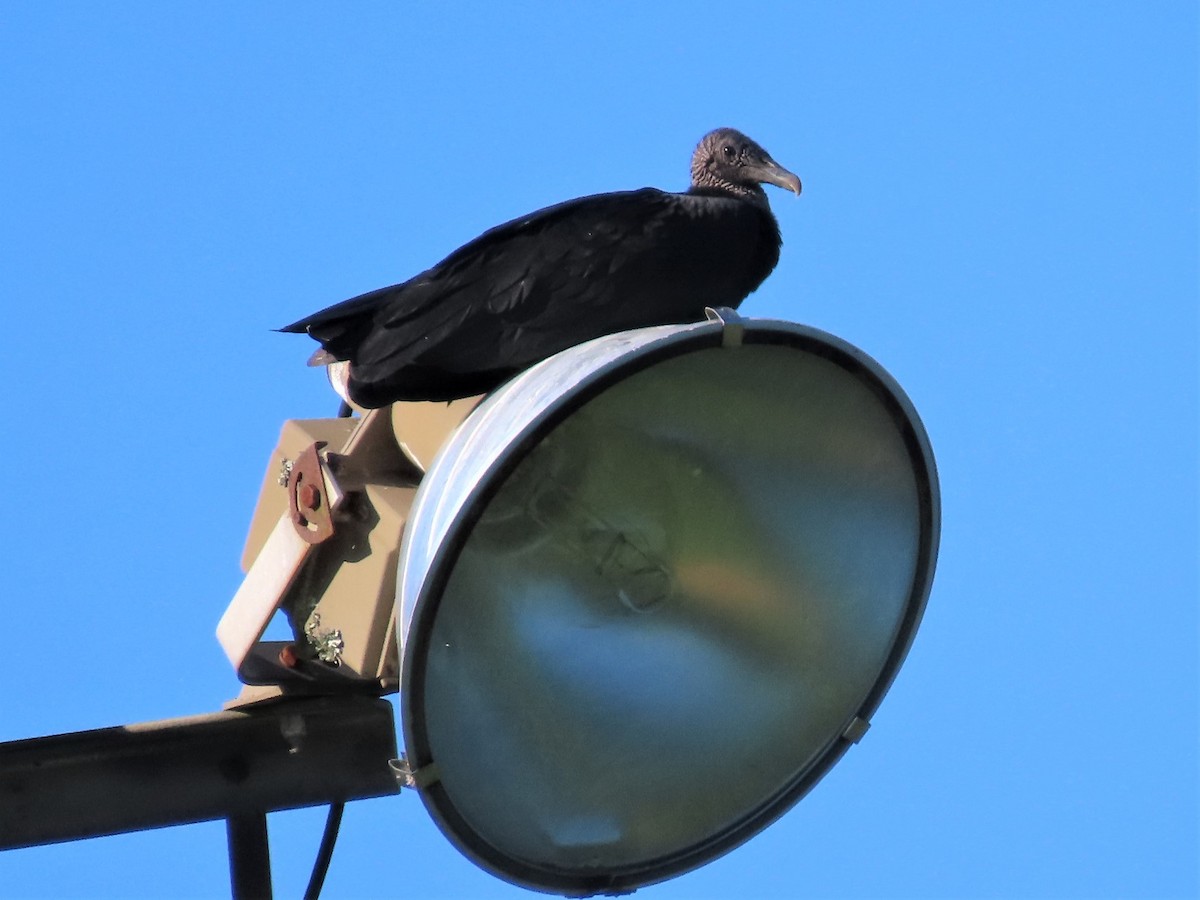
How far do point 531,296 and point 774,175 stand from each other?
1.37 meters

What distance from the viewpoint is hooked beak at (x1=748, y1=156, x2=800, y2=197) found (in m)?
3.94

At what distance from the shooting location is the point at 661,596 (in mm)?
2182

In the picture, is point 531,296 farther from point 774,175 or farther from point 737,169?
point 737,169

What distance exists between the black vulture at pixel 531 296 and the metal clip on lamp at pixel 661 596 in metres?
0.65

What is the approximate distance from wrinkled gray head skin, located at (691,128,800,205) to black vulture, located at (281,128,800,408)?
2.52ft

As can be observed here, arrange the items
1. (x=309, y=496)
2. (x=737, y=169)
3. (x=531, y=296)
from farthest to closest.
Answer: (x=737, y=169), (x=531, y=296), (x=309, y=496)

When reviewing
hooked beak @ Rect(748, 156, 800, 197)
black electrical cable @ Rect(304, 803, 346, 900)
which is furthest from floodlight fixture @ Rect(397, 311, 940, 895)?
hooked beak @ Rect(748, 156, 800, 197)

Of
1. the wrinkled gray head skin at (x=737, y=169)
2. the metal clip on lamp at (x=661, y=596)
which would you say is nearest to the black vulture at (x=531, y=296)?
the metal clip on lamp at (x=661, y=596)

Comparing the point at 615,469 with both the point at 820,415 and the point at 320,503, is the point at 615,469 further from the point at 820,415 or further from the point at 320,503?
the point at 320,503

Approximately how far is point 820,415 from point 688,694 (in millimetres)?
403

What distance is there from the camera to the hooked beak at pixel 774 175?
12.9 ft

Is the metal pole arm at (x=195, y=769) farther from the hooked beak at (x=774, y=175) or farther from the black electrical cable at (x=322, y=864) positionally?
the hooked beak at (x=774, y=175)

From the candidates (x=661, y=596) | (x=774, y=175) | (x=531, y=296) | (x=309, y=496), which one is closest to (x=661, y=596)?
(x=661, y=596)

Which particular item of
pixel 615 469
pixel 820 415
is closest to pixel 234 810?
pixel 615 469
